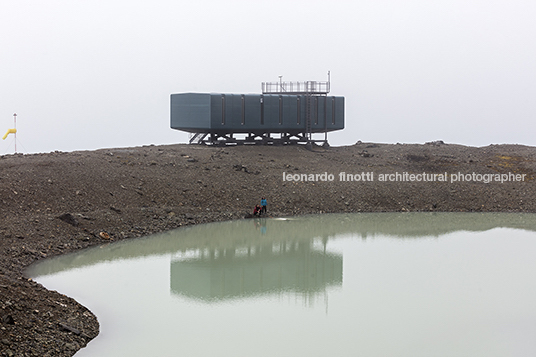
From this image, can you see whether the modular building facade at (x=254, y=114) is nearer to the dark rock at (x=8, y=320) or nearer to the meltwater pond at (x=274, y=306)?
the meltwater pond at (x=274, y=306)

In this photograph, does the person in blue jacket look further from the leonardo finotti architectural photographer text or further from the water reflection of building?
the water reflection of building

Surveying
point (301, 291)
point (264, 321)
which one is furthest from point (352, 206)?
point (264, 321)

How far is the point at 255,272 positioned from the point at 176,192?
12.0 m

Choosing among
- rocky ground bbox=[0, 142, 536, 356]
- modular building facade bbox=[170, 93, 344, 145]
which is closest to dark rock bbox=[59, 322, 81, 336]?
rocky ground bbox=[0, 142, 536, 356]

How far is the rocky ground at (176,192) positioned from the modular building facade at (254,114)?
6.66 ft

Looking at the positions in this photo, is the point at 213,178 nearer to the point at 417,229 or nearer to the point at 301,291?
the point at 417,229

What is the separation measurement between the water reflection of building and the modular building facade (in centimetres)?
1826

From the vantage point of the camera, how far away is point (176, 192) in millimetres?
29922

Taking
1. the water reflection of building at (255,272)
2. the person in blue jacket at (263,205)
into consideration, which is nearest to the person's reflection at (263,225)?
the person in blue jacket at (263,205)

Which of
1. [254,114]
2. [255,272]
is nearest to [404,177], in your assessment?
[254,114]

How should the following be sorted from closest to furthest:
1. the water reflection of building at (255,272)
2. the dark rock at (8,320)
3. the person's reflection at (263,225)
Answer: the dark rock at (8,320) → the water reflection of building at (255,272) → the person's reflection at (263,225)

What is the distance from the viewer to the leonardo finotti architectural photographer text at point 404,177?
34.8 m

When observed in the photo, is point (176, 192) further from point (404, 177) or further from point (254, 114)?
point (404, 177)

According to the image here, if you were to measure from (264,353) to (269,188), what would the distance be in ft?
69.0
